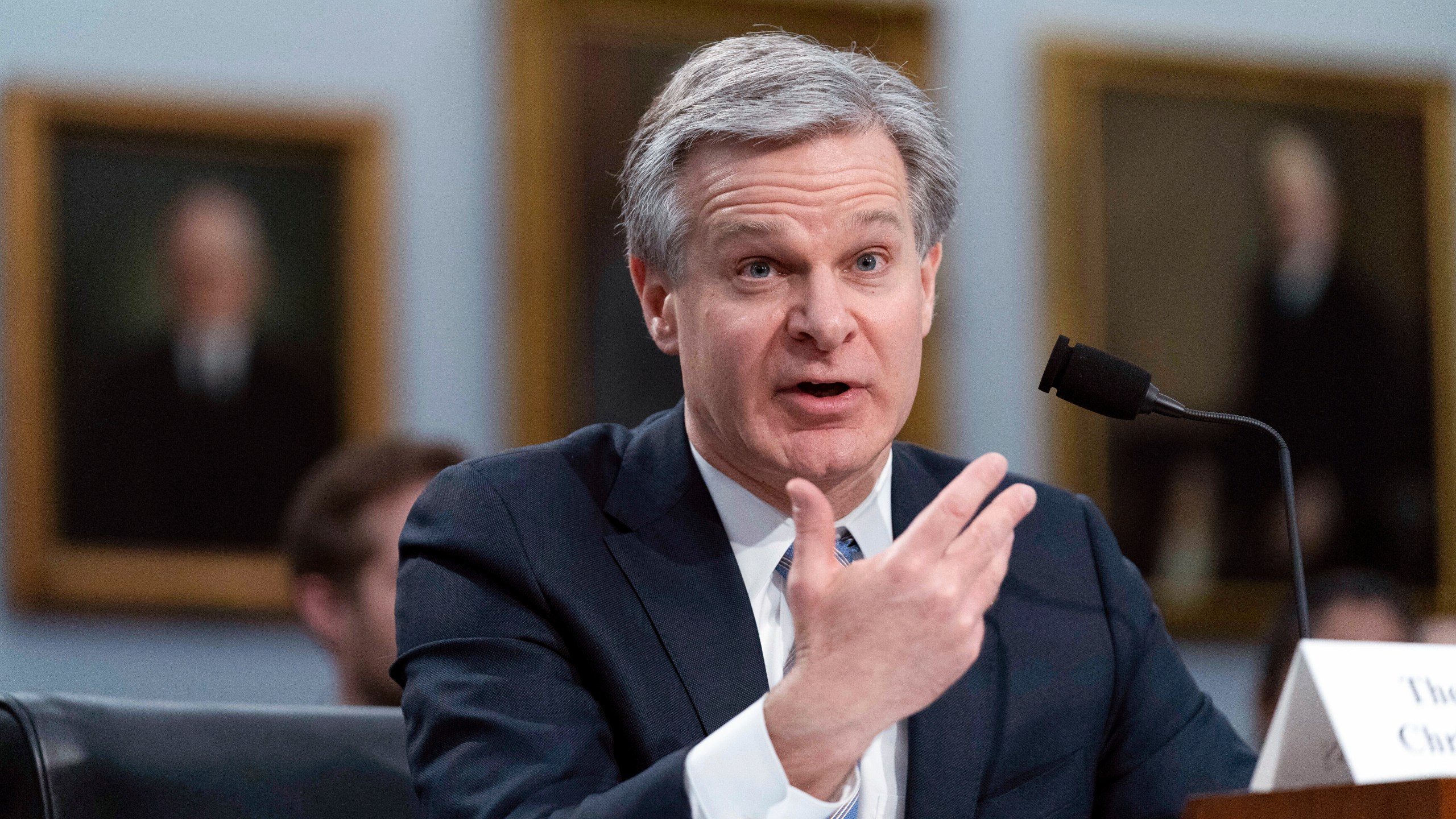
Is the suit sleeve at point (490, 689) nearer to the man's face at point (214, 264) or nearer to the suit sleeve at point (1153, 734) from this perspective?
the suit sleeve at point (1153, 734)

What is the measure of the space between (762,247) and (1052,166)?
9.56 feet

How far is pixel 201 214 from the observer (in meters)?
3.85

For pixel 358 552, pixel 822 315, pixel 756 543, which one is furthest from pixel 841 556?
pixel 358 552

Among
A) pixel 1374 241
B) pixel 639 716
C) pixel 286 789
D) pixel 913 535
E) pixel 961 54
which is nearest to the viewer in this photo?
pixel 913 535

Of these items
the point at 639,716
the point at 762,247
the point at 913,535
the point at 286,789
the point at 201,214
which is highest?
the point at 201,214

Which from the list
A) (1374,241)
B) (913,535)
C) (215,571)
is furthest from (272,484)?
(1374,241)

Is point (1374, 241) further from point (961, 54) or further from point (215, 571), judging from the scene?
point (215, 571)

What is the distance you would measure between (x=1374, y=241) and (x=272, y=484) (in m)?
3.24

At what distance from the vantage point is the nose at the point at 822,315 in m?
1.74

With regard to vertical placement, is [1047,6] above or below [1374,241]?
above

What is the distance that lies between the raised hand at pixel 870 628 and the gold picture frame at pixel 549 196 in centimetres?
261

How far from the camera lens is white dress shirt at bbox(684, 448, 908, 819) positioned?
141 cm

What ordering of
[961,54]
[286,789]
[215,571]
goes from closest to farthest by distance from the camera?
1. [286,789]
2. [215,571]
3. [961,54]

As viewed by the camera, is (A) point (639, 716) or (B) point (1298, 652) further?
(A) point (639, 716)
